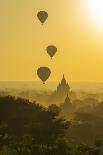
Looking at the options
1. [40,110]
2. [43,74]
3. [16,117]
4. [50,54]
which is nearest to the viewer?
[16,117]

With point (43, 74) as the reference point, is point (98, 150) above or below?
below

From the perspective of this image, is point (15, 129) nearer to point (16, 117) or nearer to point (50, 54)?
point (16, 117)

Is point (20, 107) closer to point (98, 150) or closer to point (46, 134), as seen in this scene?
point (46, 134)

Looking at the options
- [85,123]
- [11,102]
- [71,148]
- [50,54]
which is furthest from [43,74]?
[71,148]

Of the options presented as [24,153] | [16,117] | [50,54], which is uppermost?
[50,54]

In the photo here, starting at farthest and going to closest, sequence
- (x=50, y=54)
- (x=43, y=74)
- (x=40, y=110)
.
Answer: (x=43, y=74), (x=50, y=54), (x=40, y=110)

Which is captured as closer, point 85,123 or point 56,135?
point 56,135
